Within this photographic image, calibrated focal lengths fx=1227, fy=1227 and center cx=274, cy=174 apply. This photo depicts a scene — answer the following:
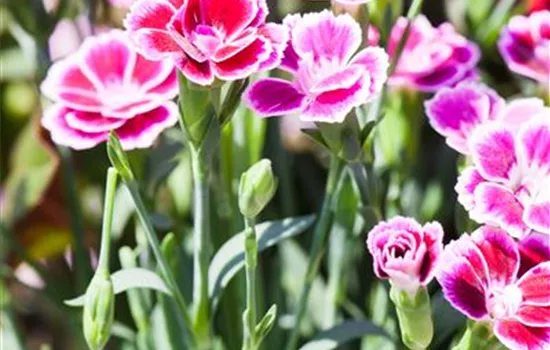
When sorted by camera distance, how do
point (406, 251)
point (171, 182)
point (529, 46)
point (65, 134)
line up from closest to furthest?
point (406, 251) → point (65, 134) → point (529, 46) → point (171, 182)

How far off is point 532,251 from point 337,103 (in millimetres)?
142

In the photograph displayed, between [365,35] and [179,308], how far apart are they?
218mm

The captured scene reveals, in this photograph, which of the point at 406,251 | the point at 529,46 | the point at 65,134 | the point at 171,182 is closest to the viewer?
the point at 406,251

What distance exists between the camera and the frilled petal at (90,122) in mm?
769

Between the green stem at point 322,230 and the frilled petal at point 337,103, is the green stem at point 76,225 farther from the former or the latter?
the frilled petal at point 337,103

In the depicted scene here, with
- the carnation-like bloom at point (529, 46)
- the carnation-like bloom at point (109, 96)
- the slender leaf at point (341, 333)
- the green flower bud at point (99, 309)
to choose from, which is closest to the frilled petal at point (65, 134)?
the carnation-like bloom at point (109, 96)

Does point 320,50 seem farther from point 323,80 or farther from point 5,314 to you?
point 5,314

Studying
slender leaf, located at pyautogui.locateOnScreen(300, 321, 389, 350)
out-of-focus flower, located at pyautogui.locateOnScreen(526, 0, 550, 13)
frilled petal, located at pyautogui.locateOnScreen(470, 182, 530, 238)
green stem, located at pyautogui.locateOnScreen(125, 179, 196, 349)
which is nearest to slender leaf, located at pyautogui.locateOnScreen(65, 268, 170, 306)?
green stem, located at pyautogui.locateOnScreen(125, 179, 196, 349)

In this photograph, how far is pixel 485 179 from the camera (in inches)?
28.0

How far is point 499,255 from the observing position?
69 cm

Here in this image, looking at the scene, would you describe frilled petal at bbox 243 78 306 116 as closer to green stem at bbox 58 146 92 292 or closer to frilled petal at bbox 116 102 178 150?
frilled petal at bbox 116 102 178 150

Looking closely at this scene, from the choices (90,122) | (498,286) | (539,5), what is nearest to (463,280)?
(498,286)

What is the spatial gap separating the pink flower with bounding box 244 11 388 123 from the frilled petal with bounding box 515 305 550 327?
0.48 ft

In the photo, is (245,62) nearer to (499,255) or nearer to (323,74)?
(323,74)
